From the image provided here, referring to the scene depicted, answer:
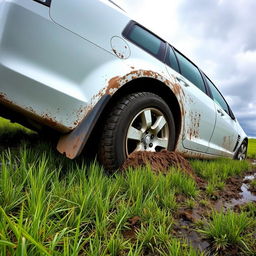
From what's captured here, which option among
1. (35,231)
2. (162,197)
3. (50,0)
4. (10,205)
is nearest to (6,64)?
(50,0)

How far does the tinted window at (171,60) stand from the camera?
2.29 meters

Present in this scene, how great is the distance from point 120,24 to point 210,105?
174 cm

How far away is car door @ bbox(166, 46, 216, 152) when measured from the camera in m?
2.26

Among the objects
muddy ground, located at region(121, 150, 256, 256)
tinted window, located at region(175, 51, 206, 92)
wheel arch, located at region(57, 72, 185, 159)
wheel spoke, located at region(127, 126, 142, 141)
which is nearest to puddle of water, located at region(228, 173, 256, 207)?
muddy ground, located at region(121, 150, 256, 256)

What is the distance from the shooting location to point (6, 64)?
119 centimetres

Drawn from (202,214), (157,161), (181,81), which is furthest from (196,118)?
(202,214)

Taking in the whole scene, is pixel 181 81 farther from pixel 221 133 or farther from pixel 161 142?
pixel 221 133

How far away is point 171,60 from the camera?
2.37m

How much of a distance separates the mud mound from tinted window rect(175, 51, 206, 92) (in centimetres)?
121

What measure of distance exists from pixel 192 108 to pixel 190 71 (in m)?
0.81

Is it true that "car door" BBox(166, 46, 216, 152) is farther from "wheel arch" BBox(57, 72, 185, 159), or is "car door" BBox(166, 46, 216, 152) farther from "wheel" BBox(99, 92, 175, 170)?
"wheel" BBox(99, 92, 175, 170)

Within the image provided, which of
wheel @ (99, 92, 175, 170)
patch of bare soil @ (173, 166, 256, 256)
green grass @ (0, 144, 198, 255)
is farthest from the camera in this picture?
wheel @ (99, 92, 175, 170)

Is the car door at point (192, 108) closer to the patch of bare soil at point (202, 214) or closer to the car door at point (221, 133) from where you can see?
the car door at point (221, 133)

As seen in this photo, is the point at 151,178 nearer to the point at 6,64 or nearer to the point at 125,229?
the point at 125,229
